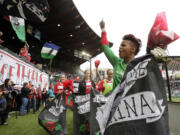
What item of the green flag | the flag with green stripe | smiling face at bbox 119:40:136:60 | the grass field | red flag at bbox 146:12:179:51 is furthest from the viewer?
the flag with green stripe

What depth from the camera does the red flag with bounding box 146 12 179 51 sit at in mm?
782

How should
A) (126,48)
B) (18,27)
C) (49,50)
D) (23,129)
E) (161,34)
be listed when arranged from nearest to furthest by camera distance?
(161,34) → (126,48) → (23,129) → (18,27) → (49,50)

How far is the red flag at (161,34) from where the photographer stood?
2.56 ft

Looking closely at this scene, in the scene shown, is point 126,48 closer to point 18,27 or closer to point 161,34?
point 161,34

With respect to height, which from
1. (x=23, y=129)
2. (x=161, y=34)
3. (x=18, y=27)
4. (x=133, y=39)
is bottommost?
(x=23, y=129)

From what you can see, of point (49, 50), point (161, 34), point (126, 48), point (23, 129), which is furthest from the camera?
point (49, 50)

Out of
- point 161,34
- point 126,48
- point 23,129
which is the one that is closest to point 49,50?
point 23,129

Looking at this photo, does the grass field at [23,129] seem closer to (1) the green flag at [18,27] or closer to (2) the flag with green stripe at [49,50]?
(2) the flag with green stripe at [49,50]

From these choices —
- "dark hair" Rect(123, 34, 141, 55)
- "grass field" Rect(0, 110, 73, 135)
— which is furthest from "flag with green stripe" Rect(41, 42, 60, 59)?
"dark hair" Rect(123, 34, 141, 55)

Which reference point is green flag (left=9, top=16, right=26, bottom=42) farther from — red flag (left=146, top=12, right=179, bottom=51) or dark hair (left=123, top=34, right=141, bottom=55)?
red flag (left=146, top=12, right=179, bottom=51)

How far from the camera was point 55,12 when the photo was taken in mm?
15070

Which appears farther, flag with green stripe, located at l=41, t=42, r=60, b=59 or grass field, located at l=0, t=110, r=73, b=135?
flag with green stripe, located at l=41, t=42, r=60, b=59

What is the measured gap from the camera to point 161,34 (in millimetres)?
784

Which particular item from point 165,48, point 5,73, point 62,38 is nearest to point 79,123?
point 165,48
